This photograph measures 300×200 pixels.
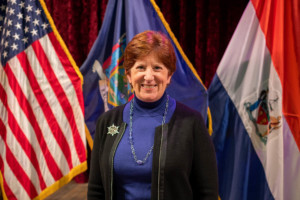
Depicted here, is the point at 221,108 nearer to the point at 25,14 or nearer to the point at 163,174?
the point at 163,174

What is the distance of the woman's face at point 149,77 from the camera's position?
3.27 ft

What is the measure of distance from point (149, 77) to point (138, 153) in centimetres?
27

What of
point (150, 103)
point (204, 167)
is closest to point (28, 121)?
point (150, 103)

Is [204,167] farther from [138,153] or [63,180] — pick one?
[63,180]

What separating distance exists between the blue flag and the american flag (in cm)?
12

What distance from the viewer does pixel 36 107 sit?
77.8 inches

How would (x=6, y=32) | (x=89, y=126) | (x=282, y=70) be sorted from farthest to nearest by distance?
(x=89, y=126)
(x=6, y=32)
(x=282, y=70)

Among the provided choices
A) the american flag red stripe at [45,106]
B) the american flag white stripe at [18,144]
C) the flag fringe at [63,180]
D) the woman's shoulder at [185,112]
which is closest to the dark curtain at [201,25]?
the american flag red stripe at [45,106]

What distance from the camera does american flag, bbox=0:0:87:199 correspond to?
1.94m

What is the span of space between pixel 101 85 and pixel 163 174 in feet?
4.05

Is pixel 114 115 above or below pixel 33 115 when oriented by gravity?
above

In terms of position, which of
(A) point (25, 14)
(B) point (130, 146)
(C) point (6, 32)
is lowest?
(B) point (130, 146)

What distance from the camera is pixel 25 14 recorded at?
198 cm

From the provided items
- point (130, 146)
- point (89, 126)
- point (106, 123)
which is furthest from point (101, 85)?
point (130, 146)
